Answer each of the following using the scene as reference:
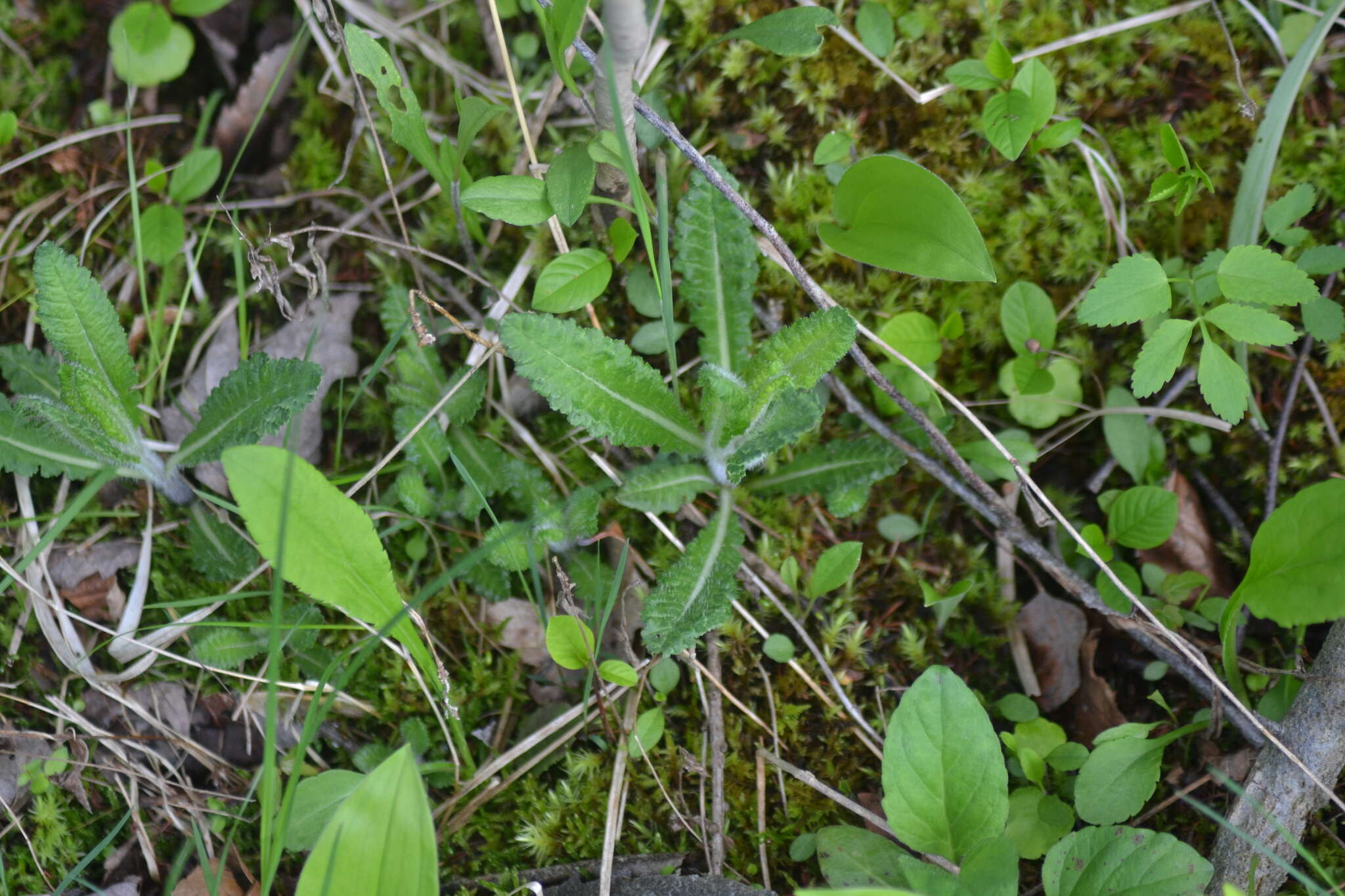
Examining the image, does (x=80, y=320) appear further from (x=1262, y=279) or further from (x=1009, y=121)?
(x=1262, y=279)

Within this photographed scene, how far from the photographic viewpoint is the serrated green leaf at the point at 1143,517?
2098 millimetres

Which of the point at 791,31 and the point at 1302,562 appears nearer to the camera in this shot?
the point at 1302,562

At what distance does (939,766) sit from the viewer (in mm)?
1890

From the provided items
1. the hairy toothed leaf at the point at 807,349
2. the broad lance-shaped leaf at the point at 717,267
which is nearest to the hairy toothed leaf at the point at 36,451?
the broad lance-shaped leaf at the point at 717,267

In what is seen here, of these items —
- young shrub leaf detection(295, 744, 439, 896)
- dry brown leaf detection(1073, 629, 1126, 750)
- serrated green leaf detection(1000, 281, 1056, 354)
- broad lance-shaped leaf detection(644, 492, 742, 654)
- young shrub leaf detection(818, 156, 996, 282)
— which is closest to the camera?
young shrub leaf detection(295, 744, 439, 896)

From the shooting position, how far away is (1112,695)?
2152mm

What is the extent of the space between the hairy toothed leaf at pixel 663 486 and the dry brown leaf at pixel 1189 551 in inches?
46.2

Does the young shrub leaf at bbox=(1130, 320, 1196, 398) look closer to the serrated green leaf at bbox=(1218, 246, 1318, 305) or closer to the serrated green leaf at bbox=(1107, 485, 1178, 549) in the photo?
the serrated green leaf at bbox=(1218, 246, 1318, 305)

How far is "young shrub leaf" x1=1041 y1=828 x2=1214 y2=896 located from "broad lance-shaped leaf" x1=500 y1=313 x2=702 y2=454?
3.94ft

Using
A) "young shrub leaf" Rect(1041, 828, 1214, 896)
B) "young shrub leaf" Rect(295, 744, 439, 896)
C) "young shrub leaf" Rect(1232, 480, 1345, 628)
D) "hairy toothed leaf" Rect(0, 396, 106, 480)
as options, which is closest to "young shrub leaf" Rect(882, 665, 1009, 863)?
"young shrub leaf" Rect(1041, 828, 1214, 896)

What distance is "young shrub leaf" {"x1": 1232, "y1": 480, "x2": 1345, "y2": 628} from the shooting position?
185 cm

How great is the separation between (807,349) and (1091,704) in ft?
3.68

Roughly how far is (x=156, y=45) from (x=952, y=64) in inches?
89.0

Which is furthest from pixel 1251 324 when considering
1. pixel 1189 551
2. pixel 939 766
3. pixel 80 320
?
pixel 80 320
